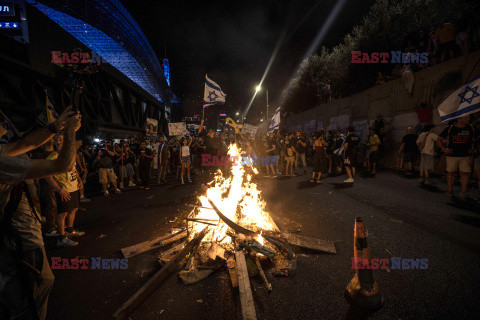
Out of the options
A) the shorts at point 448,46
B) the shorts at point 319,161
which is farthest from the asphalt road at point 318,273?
the shorts at point 448,46

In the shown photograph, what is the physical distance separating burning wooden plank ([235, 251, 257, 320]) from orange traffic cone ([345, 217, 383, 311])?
4.15 ft

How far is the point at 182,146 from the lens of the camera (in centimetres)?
1071

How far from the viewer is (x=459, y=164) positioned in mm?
5887

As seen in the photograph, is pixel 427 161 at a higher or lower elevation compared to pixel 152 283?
higher

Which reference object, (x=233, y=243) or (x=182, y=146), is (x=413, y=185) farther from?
(x=182, y=146)

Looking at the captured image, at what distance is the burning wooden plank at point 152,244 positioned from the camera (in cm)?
389

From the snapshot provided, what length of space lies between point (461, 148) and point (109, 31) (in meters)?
33.0

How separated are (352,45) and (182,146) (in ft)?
66.2

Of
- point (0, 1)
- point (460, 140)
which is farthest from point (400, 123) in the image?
point (0, 1)

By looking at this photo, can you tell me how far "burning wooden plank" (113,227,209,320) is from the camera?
7.76 feet

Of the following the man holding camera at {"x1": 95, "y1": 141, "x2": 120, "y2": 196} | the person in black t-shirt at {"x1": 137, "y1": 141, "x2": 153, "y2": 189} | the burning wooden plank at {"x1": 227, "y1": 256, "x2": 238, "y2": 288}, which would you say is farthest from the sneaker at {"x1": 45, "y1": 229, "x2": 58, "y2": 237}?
the person in black t-shirt at {"x1": 137, "y1": 141, "x2": 153, "y2": 189}
